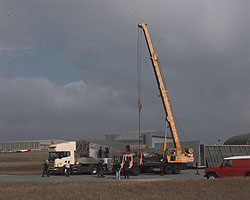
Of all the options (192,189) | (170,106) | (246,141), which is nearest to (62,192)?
(192,189)

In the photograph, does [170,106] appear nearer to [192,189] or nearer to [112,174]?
[112,174]

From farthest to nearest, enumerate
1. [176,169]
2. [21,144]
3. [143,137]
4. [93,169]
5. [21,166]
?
1. [21,144]
2. [143,137]
3. [21,166]
4. [93,169]
5. [176,169]

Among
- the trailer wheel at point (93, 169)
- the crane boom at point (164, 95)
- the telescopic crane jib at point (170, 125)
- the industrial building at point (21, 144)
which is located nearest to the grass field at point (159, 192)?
the telescopic crane jib at point (170, 125)

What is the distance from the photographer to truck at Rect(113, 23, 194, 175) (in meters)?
37.6

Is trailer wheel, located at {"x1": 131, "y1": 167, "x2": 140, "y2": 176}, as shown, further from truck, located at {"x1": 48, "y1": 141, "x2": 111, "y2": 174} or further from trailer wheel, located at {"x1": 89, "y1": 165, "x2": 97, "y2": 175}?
trailer wheel, located at {"x1": 89, "y1": 165, "x2": 97, "y2": 175}

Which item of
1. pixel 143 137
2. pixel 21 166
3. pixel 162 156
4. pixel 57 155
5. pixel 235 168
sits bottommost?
pixel 21 166

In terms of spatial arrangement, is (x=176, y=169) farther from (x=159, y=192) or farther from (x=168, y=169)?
(x=159, y=192)

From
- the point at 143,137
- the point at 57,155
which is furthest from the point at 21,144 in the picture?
the point at 57,155

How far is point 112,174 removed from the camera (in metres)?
39.5

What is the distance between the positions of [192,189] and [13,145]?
176 m

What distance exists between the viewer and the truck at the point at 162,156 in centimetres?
3762

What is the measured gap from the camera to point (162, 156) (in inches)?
1550

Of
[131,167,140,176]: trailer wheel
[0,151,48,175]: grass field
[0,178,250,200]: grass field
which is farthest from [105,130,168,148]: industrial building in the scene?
[0,178,250,200]: grass field

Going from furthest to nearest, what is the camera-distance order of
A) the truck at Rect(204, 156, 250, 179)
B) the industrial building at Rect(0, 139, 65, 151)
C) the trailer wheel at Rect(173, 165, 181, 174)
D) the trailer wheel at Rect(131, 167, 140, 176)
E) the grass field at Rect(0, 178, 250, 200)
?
the industrial building at Rect(0, 139, 65, 151)
the trailer wheel at Rect(173, 165, 181, 174)
the trailer wheel at Rect(131, 167, 140, 176)
the truck at Rect(204, 156, 250, 179)
the grass field at Rect(0, 178, 250, 200)
